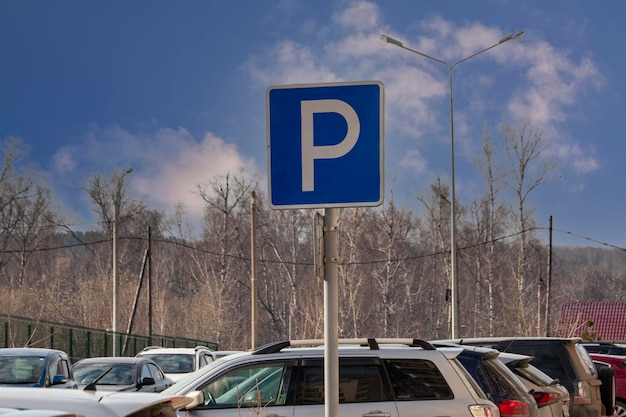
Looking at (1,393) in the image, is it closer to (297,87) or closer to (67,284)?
(297,87)

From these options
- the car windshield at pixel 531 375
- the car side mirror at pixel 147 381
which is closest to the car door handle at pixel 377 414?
the car windshield at pixel 531 375

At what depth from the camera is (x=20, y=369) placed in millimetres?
16031

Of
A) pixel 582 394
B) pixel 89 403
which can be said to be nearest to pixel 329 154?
pixel 89 403

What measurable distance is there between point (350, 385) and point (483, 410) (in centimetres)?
129

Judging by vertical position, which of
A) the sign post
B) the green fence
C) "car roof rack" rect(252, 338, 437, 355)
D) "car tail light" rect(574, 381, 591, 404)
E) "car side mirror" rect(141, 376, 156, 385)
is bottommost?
the green fence

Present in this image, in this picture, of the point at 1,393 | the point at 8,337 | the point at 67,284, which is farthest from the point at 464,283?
the point at 1,393

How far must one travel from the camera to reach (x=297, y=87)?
6031mm

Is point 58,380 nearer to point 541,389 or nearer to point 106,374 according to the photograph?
point 106,374

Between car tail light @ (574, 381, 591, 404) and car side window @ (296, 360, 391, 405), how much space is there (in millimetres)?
5306

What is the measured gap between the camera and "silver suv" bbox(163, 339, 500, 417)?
9484mm

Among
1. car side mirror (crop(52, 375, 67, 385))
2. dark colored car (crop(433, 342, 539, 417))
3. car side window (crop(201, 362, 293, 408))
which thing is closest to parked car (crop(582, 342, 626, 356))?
car side mirror (crop(52, 375, 67, 385))

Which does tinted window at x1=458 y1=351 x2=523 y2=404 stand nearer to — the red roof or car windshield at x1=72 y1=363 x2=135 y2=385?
car windshield at x1=72 y1=363 x2=135 y2=385

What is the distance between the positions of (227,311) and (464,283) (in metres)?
21.7

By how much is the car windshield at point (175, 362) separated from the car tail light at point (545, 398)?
1581cm
